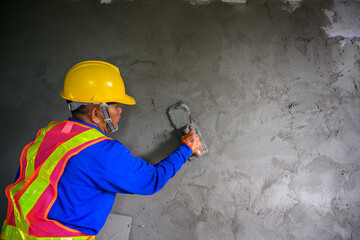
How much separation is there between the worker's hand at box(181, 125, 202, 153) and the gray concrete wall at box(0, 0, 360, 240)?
148 mm

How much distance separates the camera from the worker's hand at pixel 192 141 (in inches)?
62.3

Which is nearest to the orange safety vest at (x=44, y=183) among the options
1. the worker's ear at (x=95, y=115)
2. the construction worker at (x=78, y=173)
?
the construction worker at (x=78, y=173)

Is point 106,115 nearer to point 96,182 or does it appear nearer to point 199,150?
point 96,182

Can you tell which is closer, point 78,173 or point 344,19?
point 78,173

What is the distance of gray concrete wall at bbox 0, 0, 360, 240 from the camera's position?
1685mm

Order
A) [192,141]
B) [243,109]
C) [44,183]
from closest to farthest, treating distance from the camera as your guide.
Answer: [44,183], [192,141], [243,109]

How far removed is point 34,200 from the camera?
43.8 inches

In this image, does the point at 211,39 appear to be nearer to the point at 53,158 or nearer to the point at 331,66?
the point at 331,66

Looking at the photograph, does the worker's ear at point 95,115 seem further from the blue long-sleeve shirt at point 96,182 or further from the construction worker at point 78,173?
the blue long-sleeve shirt at point 96,182

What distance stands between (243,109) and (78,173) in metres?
1.23

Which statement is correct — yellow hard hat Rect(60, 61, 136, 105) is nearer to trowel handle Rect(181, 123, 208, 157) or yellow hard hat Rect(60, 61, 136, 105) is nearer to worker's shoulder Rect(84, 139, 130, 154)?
worker's shoulder Rect(84, 139, 130, 154)

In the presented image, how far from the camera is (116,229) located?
1.80 metres

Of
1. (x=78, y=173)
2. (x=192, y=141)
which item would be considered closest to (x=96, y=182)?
(x=78, y=173)

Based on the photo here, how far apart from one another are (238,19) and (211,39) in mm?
262
